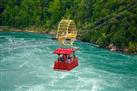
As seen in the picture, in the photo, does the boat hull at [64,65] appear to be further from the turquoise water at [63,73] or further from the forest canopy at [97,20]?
the forest canopy at [97,20]

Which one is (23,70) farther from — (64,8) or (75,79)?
(64,8)

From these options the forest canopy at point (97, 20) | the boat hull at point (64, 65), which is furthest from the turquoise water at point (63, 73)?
the forest canopy at point (97, 20)

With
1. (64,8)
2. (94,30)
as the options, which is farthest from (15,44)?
(64,8)

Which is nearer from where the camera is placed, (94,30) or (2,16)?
(94,30)

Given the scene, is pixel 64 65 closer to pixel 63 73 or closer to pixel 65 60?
pixel 65 60

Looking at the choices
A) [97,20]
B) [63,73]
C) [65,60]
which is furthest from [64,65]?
[97,20]
